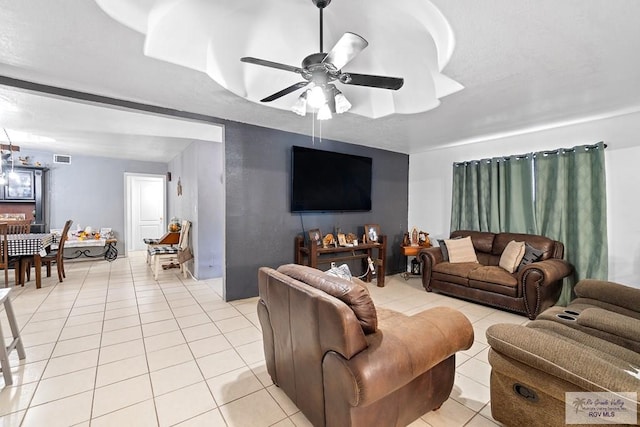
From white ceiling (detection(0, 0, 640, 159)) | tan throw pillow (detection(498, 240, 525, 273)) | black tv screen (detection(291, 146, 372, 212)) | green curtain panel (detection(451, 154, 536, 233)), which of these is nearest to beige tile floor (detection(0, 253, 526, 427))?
tan throw pillow (detection(498, 240, 525, 273))

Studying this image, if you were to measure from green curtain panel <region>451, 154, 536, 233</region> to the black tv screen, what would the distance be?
1.54 meters

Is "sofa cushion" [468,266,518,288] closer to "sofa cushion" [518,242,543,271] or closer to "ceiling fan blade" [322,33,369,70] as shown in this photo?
"sofa cushion" [518,242,543,271]

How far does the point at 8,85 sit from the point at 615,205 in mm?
6413

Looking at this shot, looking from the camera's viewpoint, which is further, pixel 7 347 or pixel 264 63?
pixel 7 347

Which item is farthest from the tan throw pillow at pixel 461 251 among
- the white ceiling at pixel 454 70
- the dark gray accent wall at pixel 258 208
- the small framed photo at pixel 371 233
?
the dark gray accent wall at pixel 258 208

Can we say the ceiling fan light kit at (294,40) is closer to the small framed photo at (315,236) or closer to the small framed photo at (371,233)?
the small framed photo at (315,236)

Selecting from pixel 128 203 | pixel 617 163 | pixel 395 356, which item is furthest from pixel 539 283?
pixel 128 203

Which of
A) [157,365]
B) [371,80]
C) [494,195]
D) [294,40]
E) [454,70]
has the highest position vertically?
[294,40]

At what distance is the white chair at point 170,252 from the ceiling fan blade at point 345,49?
428 centimetres

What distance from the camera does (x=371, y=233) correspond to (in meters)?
4.63

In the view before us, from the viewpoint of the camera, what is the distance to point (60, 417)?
165 cm

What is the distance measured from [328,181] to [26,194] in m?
6.26

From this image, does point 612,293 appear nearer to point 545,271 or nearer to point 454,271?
point 545,271

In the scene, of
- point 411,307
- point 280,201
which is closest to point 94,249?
point 280,201
